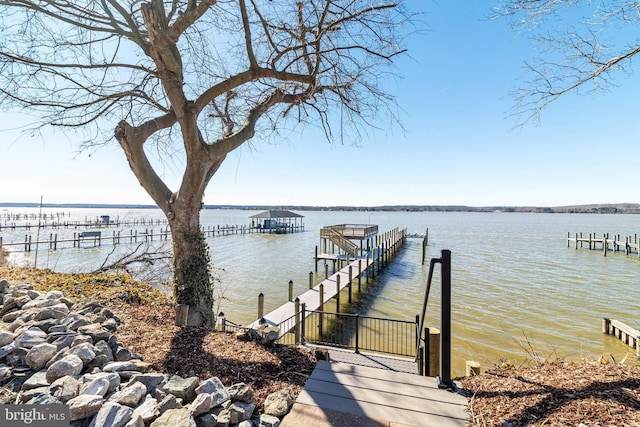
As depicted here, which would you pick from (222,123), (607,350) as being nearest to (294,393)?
(222,123)

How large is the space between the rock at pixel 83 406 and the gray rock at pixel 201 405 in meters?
0.64

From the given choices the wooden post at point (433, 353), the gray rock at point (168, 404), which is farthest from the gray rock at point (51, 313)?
the wooden post at point (433, 353)

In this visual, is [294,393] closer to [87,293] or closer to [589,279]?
[87,293]

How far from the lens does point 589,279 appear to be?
17891 mm

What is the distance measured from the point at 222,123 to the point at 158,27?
10.1 ft

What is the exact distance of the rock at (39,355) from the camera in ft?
8.07

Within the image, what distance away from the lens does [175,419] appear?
194 centimetres

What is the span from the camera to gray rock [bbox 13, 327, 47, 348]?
8.74ft

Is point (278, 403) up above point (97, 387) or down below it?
below

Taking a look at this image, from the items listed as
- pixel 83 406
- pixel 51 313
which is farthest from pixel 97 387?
pixel 51 313

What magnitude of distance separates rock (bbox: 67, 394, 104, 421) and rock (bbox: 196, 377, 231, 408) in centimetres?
67

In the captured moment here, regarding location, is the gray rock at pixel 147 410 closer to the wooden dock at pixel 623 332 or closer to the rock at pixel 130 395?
the rock at pixel 130 395

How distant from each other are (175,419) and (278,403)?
2.57 ft

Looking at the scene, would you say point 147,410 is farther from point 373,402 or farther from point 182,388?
point 373,402
